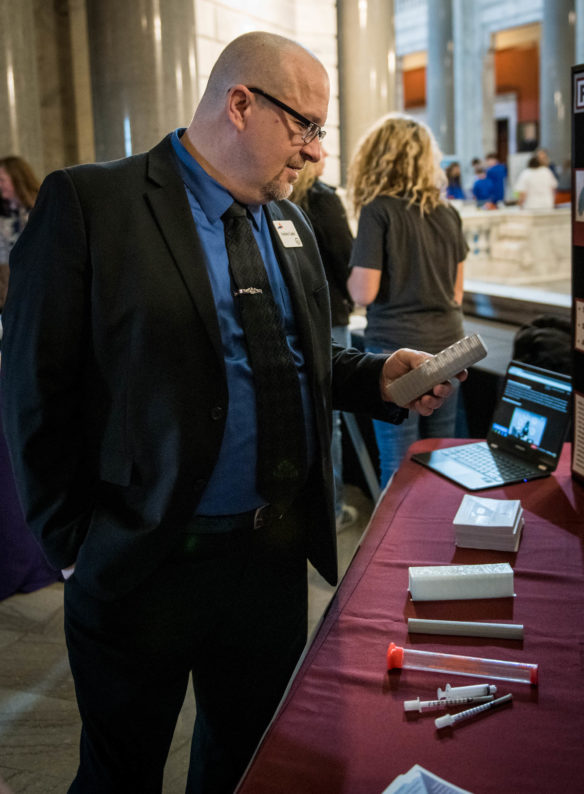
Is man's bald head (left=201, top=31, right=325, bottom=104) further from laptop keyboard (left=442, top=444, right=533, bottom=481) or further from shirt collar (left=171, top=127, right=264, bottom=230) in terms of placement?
laptop keyboard (left=442, top=444, right=533, bottom=481)

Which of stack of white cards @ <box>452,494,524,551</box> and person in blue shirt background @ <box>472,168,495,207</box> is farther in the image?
person in blue shirt background @ <box>472,168,495,207</box>

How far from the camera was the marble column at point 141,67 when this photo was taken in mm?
4219

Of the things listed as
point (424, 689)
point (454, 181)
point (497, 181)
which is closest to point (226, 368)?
point (424, 689)

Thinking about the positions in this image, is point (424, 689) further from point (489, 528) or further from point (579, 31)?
point (579, 31)

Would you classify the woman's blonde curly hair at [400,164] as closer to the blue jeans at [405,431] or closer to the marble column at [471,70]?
→ the blue jeans at [405,431]

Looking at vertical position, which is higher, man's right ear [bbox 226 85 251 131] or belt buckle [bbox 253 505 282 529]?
man's right ear [bbox 226 85 251 131]

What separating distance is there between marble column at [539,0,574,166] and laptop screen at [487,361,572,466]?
45.8ft

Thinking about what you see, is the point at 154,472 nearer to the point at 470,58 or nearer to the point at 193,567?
the point at 193,567

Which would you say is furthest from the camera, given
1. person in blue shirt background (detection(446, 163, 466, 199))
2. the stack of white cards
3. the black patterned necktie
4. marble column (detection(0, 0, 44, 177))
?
person in blue shirt background (detection(446, 163, 466, 199))

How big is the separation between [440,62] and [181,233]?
17200 mm

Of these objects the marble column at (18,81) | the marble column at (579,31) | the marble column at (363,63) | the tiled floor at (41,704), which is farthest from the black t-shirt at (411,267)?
the marble column at (579,31)

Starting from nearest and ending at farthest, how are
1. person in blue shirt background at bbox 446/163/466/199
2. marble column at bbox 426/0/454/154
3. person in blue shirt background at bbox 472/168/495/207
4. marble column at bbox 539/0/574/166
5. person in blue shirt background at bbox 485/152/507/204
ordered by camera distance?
1. person in blue shirt background at bbox 446/163/466/199
2. person in blue shirt background at bbox 472/168/495/207
3. person in blue shirt background at bbox 485/152/507/204
4. marble column at bbox 539/0/574/166
5. marble column at bbox 426/0/454/154

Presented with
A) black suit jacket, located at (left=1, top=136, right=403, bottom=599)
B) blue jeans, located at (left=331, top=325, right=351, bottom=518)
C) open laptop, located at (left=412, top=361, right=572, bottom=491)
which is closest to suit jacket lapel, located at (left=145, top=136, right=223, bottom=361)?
black suit jacket, located at (left=1, top=136, right=403, bottom=599)

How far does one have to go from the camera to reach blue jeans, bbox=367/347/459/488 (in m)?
2.96
